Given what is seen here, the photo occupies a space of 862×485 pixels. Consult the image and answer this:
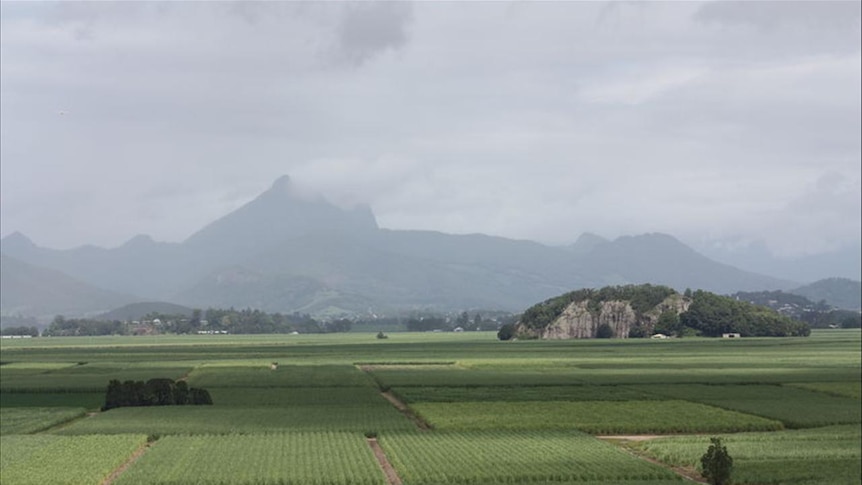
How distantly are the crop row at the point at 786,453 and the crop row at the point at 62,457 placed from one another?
21.1m

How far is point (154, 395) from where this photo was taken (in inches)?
2482

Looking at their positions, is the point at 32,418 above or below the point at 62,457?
above

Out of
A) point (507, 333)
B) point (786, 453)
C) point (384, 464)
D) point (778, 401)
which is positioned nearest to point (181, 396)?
point (384, 464)

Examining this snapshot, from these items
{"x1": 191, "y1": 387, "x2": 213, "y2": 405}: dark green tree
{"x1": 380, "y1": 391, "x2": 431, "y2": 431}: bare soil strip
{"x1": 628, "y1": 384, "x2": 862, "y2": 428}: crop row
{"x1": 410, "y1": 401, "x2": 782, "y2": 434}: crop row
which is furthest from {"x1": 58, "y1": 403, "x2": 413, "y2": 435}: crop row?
{"x1": 628, "y1": 384, "x2": 862, "y2": 428}: crop row

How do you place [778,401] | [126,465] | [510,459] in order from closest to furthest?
1. [126,465]
2. [510,459]
3. [778,401]

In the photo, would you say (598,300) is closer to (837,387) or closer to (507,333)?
(507,333)

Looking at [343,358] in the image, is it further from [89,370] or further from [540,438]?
[540,438]

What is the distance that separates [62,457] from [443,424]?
18035 millimetres

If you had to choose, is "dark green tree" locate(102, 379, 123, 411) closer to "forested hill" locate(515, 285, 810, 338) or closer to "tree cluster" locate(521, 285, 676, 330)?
"forested hill" locate(515, 285, 810, 338)

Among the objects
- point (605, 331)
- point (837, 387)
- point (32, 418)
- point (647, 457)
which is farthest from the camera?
point (605, 331)

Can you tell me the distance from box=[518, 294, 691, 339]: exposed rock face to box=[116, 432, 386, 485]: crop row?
139 meters

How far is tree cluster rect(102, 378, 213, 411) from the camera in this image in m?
62.4

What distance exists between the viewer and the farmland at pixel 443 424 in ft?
118

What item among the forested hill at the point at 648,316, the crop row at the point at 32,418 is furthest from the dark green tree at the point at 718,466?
the forested hill at the point at 648,316
